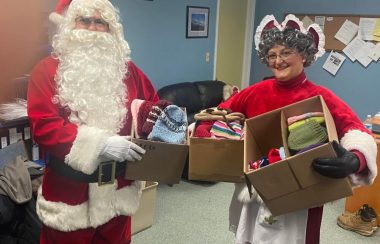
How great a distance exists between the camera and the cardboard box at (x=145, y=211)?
281 centimetres

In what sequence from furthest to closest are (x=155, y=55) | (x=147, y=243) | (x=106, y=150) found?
(x=155, y=55) < (x=147, y=243) < (x=106, y=150)

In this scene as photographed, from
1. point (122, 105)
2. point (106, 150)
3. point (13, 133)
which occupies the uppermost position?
point (122, 105)

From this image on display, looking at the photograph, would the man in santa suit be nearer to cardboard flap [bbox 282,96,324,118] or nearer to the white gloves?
the white gloves

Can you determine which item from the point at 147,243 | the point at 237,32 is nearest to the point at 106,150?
the point at 147,243

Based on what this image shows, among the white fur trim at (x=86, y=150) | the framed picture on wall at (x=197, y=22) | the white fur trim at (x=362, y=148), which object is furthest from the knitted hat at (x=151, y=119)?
the framed picture on wall at (x=197, y=22)

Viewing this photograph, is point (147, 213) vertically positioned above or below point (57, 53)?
below

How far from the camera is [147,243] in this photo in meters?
2.70

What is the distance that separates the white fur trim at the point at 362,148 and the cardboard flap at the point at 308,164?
8.0 inches

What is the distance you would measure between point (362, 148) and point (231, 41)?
3680 mm

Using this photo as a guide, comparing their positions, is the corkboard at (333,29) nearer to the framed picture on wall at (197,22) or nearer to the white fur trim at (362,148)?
the framed picture on wall at (197,22)

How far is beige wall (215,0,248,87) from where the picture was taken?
15.5ft

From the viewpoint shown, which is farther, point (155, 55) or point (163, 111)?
point (155, 55)

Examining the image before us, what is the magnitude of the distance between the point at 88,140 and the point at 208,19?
318 centimetres

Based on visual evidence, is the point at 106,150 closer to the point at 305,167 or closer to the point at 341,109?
the point at 305,167
